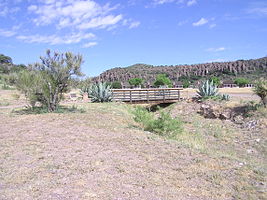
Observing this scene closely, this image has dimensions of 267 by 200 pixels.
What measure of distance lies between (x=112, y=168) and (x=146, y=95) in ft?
49.7

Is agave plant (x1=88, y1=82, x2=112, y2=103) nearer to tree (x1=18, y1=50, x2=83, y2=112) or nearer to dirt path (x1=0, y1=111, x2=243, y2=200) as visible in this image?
tree (x1=18, y1=50, x2=83, y2=112)

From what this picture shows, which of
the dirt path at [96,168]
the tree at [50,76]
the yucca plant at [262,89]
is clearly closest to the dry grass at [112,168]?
the dirt path at [96,168]

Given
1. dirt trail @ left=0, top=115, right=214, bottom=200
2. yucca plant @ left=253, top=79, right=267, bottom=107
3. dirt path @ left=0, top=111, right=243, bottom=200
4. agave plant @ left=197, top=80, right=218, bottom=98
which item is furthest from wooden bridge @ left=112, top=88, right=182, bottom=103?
dirt path @ left=0, top=111, right=243, bottom=200

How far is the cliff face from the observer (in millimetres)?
90625

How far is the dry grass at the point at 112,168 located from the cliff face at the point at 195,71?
8077 centimetres

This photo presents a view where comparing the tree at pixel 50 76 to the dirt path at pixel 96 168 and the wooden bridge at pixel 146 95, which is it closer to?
the dirt path at pixel 96 168

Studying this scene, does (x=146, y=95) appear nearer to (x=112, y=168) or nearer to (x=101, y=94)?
(x=101, y=94)

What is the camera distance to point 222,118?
15.6 m

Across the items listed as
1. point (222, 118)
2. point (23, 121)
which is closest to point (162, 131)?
point (23, 121)

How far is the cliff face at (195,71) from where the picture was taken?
9062 centimetres

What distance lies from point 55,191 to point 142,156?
2.40m

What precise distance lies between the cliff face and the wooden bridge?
67.1m

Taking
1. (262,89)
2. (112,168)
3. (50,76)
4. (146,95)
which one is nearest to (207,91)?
(146,95)

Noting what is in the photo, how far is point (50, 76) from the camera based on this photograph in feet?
42.2
